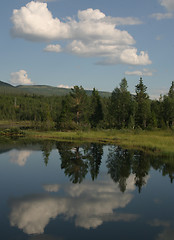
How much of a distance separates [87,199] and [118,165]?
1214 centimetres

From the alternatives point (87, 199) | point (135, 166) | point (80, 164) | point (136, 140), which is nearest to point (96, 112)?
point (136, 140)

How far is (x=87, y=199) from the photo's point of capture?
1809cm

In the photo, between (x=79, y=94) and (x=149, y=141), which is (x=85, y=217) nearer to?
(x=149, y=141)

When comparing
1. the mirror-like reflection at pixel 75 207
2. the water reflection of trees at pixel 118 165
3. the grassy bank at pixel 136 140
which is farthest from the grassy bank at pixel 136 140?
the mirror-like reflection at pixel 75 207

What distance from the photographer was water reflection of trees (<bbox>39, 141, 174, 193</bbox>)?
79.2 feet

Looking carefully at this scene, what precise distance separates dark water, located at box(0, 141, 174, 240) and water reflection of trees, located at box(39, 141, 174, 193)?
0.29 ft

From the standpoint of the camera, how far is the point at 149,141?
45.0 metres

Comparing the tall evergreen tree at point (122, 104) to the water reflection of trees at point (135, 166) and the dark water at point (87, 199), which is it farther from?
the dark water at point (87, 199)

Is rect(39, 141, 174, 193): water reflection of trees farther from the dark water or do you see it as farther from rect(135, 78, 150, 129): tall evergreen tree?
rect(135, 78, 150, 129): tall evergreen tree

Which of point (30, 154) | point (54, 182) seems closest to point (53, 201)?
point (54, 182)

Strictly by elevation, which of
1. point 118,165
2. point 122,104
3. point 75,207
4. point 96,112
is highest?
point 122,104

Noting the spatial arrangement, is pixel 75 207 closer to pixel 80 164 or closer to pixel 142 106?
pixel 80 164

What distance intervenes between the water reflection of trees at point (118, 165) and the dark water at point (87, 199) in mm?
89

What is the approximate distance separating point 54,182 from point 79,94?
57.3 m
